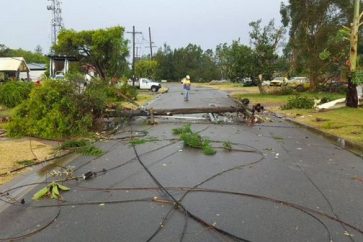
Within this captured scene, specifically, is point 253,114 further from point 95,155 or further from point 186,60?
point 186,60

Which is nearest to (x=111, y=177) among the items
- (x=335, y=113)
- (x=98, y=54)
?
(x=335, y=113)

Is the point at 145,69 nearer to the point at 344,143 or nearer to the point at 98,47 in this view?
the point at 98,47

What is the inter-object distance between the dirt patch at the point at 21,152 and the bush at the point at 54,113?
718 mm

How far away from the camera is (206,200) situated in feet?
24.3

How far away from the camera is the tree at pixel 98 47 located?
135ft

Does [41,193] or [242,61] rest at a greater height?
[242,61]

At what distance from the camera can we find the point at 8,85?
29359 millimetres

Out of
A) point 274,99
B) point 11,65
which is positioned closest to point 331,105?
point 274,99

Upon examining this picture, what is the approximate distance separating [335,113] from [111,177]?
15.6m

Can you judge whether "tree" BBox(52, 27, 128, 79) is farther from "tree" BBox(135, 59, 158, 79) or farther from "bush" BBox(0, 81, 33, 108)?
"tree" BBox(135, 59, 158, 79)

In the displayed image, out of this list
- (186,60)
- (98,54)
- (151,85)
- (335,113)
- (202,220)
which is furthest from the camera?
(186,60)

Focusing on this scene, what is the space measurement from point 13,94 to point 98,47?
45.5 ft

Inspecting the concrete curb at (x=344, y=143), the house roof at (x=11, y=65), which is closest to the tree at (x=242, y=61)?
the concrete curb at (x=344, y=143)

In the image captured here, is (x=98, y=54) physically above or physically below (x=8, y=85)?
above
